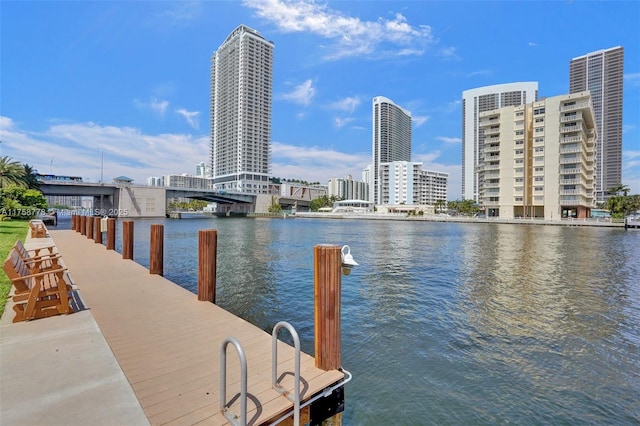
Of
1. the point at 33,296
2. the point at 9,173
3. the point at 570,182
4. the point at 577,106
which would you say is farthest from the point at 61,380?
the point at 577,106

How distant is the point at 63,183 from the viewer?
70938 mm

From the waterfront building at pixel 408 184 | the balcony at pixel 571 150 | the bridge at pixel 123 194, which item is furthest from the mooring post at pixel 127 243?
the waterfront building at pixel 408 184

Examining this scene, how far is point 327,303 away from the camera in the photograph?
4508 mm

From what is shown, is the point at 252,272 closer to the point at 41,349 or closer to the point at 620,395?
the point at 41,349

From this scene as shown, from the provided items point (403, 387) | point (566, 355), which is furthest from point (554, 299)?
point (403, 387)

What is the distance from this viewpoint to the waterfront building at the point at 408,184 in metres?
182

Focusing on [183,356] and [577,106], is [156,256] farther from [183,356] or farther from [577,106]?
[577,106]

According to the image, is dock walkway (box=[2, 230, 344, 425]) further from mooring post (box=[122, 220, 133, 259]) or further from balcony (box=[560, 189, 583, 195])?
balcony (box=[560, 189, 583, 195])

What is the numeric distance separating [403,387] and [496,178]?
93290mm

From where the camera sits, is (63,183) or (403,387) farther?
(63,183)

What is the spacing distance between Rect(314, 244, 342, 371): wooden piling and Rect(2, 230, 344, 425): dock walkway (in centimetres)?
21

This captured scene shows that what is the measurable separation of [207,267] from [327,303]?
4801mm

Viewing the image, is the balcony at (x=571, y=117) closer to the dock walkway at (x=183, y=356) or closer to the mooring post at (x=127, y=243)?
the mooring post at (x=127, y=243)

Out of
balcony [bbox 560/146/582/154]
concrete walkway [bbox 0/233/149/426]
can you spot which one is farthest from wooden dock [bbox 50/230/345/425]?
balcony [bbox 560/146/582/154]
